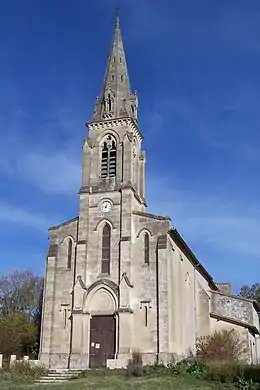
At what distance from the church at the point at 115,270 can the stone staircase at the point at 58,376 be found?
5.77 feet

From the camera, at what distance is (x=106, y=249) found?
34719 millimetres

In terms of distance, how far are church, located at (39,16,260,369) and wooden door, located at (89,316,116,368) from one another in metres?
0.06

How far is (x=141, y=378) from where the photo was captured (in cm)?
2341

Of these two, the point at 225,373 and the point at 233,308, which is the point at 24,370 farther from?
the point at 233,308

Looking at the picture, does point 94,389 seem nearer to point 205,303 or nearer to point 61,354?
point 61,354

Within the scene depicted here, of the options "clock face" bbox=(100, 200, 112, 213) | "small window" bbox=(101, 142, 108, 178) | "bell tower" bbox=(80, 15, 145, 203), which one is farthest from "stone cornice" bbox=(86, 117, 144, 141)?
"clock face" bbox=(100, 200, 112, 213)

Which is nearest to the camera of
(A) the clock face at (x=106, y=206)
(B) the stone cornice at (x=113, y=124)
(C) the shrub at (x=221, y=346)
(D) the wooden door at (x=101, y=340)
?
(D) the wooden door at (x=101, y=340)

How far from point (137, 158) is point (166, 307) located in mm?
12816

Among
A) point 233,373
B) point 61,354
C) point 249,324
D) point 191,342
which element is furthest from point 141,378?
point 249,324

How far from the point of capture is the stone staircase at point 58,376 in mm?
25333

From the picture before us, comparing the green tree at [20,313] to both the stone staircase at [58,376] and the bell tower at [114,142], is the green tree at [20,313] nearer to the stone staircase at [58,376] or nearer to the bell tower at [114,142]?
the stone staircase at [58,376]

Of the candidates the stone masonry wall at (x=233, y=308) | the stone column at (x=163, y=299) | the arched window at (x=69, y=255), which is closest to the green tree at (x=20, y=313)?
the arched window at (x=69, y=255)

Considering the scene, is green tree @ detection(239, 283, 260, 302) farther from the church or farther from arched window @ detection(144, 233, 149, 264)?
arched window @ detection(144, 233, 149, 264)

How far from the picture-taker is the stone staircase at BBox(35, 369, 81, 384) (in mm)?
25333
